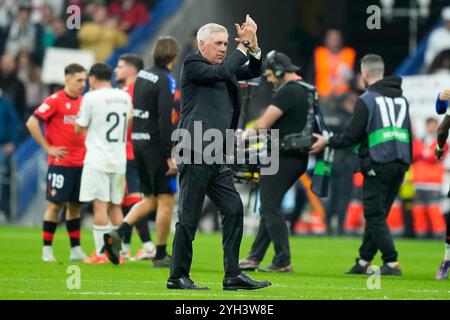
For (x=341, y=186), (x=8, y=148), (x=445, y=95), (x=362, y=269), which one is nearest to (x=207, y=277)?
(x=362, y=269)

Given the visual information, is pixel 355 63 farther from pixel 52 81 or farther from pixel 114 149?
pixel 114 149

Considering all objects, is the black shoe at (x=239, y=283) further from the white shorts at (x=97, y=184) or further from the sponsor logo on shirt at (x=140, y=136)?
the white shorts at (x=97, y=184)

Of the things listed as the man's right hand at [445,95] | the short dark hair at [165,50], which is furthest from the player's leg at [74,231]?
the man's right hand at [445,95]

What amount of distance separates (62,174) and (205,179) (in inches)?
191

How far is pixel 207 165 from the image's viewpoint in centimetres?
1227

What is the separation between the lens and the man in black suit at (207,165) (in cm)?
1220

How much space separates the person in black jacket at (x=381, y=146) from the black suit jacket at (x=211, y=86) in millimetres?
3504

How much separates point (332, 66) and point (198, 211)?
14.8m

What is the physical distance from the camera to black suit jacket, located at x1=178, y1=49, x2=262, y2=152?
1209cm

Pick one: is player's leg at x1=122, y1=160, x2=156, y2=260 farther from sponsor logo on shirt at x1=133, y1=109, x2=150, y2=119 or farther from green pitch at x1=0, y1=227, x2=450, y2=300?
sponsor logo on shirt at x1=133, y1=109, x2=150, y2=119

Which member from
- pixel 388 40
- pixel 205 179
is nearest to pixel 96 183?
pixel 205 179

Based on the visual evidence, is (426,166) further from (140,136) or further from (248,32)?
(248,32)

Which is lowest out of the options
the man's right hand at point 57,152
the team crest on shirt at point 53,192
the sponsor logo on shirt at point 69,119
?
the team crest on shirt at point 53,192

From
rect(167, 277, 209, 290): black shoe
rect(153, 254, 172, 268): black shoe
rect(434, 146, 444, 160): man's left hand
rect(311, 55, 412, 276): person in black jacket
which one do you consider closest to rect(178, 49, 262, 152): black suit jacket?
rect(167, 277, 209, 290): black shoe
